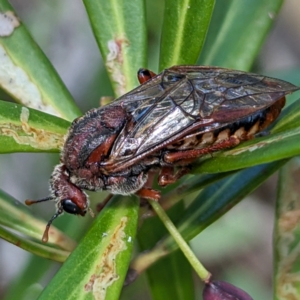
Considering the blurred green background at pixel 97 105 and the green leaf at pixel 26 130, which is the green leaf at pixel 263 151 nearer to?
the green leaf at pixel 26 130

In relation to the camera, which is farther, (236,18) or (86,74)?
(86,74)

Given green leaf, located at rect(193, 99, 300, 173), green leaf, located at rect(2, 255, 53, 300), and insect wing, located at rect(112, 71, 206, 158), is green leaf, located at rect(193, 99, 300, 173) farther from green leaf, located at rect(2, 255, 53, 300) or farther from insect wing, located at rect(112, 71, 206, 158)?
green leaf, located at rect(2, 255, 53, 300)

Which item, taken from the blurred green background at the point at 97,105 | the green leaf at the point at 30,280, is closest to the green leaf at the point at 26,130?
the green leaf at the point at 30,280

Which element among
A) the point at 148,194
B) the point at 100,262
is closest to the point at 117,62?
the point at 148,194

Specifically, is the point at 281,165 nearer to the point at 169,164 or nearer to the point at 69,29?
the point at 169,164

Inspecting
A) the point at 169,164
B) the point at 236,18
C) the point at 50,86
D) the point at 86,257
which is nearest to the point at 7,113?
the point at 50,86

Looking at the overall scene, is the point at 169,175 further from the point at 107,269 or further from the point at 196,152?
the point at 107,269
